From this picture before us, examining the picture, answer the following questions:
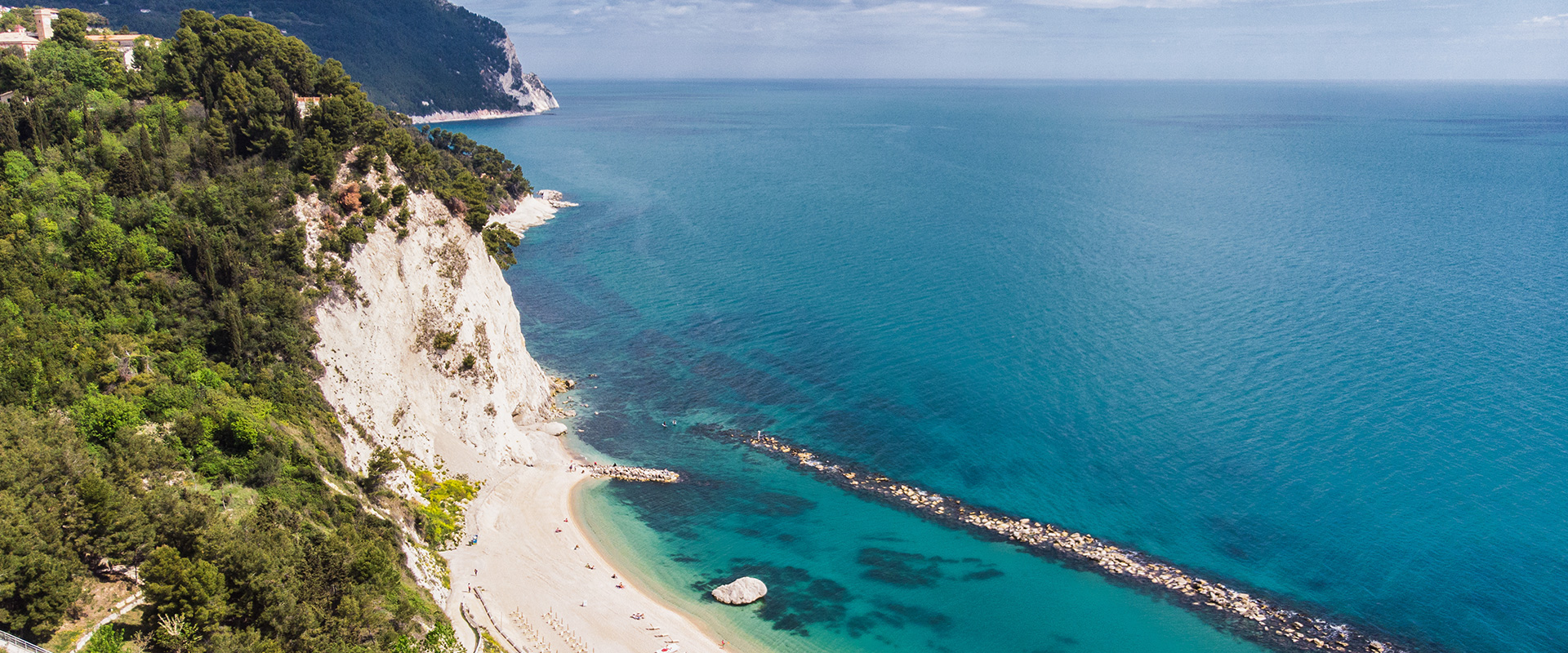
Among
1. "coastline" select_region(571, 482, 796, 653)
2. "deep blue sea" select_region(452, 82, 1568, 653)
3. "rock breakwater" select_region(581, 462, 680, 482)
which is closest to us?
"coastline" select_region(571, 482, 796, 653)

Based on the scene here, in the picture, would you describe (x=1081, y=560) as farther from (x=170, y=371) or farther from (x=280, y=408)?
(x=170, y=371)

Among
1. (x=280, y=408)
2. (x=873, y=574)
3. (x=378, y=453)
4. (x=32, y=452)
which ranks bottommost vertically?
(x=873, y=574)

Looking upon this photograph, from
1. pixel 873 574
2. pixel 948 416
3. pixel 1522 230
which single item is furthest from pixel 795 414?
pixel 1522 230

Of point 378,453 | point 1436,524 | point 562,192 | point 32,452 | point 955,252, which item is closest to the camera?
point 32,452

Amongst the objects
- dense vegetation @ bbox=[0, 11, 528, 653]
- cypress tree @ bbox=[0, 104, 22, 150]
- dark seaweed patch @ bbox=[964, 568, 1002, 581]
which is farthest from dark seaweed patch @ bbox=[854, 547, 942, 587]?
cypress tree @ bbox=[0, 104, 22, 150]

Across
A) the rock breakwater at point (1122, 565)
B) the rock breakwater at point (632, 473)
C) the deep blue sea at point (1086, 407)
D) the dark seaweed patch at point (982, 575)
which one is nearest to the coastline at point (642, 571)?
the deep blue sea at point (1086, 407)

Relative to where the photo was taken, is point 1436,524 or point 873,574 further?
point 1436,524

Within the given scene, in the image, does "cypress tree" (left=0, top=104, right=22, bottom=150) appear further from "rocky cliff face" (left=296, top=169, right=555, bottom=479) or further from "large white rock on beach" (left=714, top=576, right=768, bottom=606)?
"large white rock on beach" (left=714, top=576, right=768, bottom=606)
